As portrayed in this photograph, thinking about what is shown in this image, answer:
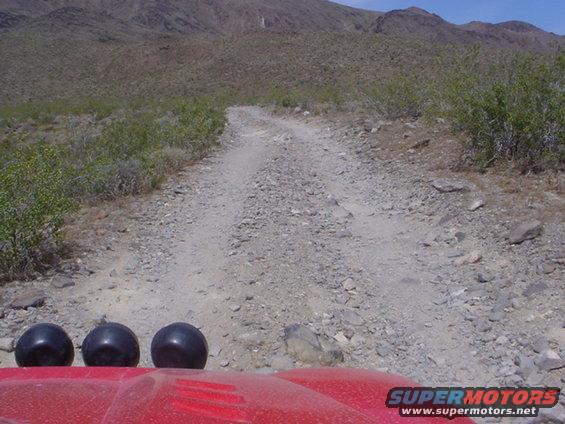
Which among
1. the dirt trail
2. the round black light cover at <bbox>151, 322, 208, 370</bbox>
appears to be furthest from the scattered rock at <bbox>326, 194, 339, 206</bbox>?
the round black light cover at <bbox>151, 322, 208, 370</bbox>

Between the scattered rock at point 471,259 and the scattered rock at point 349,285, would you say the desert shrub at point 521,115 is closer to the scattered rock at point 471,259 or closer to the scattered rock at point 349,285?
the scattered rock at point 471,259

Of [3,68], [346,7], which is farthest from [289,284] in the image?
[346,7]

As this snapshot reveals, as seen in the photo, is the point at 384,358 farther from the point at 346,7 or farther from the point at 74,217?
the point at 346,7

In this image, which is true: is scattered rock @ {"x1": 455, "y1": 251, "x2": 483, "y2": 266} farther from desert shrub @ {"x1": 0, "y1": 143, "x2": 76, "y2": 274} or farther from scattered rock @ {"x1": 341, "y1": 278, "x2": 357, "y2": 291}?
desert shrub @ {"x1": 0, "y1": 143, "x2": 76, "y2": 274}

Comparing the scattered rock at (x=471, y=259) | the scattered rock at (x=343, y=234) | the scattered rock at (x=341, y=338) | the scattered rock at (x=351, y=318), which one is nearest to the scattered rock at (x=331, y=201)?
the scattered rock at (x=343, y=234)

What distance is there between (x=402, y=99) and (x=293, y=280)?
10443 mm

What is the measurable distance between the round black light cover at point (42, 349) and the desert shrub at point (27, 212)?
3500mm

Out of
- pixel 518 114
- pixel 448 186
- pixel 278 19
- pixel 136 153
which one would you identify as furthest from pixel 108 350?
pixel 278 19

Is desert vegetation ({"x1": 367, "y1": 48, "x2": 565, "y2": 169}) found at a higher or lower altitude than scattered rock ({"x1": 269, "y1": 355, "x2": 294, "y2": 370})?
higher

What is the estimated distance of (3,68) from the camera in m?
62.8

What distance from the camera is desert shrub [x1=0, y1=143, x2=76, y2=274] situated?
20.2 feet

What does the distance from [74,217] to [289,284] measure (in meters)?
4.14

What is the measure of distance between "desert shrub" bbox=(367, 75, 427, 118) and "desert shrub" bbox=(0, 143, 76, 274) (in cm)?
1026

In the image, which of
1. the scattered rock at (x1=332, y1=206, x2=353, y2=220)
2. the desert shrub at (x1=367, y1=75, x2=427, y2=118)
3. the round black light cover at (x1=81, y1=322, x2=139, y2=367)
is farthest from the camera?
the desert shrub at (x1=367, y1=75, x2=427, y2=118)
